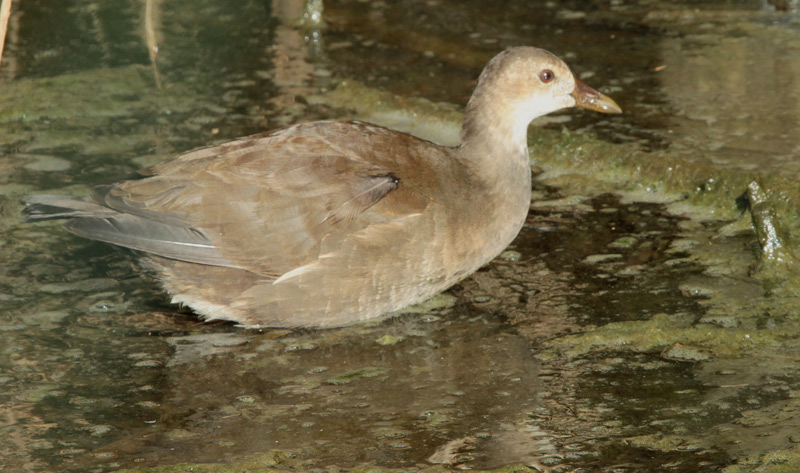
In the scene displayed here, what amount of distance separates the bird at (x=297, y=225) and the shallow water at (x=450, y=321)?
0.19 meters

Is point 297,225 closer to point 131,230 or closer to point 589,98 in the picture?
point 131,230

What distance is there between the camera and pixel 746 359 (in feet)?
13.0

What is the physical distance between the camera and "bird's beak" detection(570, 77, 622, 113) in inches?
197

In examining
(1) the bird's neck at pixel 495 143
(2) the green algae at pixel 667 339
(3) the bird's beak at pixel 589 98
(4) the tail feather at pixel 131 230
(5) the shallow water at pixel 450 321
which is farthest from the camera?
(3) the bird's beak at pixel 589 98

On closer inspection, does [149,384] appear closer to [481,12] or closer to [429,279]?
[429,279]

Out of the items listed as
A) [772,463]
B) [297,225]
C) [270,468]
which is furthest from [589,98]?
[270,468]

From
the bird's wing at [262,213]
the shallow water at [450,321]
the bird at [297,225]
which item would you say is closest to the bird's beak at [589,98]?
the shallow water at [450,321]

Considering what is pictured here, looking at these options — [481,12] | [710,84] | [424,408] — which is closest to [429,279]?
[424,408]

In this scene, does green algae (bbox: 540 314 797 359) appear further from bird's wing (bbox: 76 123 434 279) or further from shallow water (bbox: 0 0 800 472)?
bird's wing (bbox: 76 123 434 279)

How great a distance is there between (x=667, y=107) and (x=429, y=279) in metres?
2.76

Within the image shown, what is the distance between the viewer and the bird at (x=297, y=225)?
4.25 m

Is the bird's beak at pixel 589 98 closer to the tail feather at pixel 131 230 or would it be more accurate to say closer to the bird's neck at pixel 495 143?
the bird's neck at pixel 495 143

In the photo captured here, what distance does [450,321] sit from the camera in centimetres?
448

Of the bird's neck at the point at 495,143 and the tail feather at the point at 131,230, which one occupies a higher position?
the bird's neck at the point at 495,143
